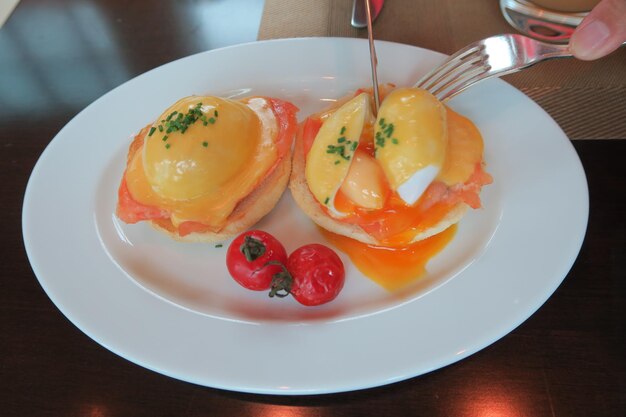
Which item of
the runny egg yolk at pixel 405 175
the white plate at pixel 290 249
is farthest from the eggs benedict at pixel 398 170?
the white plate at pixel 290 249

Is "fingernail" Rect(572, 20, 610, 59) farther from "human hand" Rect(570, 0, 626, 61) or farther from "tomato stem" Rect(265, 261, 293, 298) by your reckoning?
"tomato stem" Rect(265, 261, 293, 298)

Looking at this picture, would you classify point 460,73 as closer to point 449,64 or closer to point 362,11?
point 449,64

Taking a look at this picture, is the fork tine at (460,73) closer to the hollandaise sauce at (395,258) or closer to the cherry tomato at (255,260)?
the hollandaise sauce at (395,258)

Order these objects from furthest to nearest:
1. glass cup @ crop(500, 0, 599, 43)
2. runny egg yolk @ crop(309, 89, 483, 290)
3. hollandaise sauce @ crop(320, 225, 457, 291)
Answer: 1. glass cup @ crop(500, 0, 599, 43)
2. hollandaise sauce @ crop(320, 225, 457, 291)
3. runny egg yolk @ crop(309, 89, 483, 290)

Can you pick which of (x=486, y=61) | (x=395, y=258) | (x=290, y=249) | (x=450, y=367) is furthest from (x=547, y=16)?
(x=450, y=367)

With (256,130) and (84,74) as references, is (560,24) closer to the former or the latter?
(256,130)

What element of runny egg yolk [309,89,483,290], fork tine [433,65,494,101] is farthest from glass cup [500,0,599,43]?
runny egg yolk [309,89,483,290]
